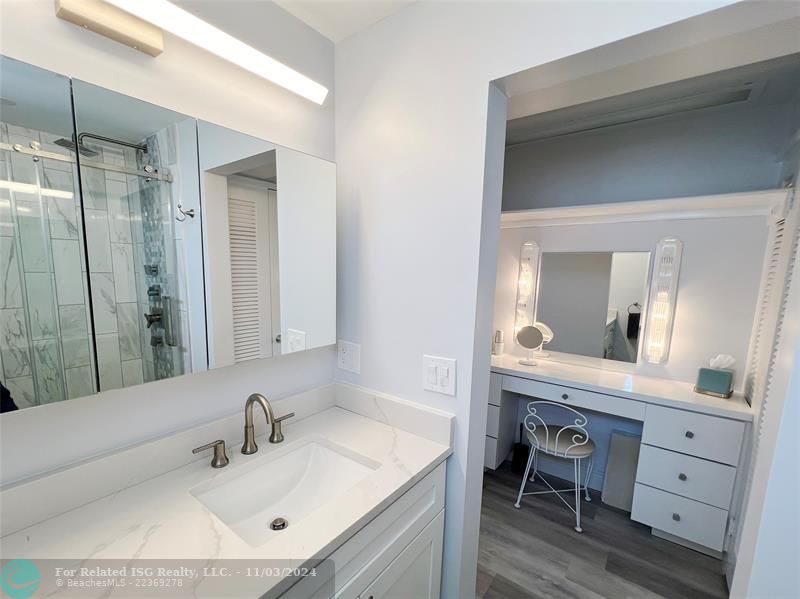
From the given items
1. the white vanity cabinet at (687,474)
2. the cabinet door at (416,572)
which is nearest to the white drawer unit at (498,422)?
the white vanity cabinet at (687,474)

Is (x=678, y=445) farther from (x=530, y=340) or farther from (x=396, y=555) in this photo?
(x=396, y=555)

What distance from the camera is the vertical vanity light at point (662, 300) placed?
80.7 inches

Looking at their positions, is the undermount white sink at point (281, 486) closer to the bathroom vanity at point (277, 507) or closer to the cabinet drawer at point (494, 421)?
the bathroom vanity at point (277, 507)

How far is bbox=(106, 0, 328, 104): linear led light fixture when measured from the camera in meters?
0.81

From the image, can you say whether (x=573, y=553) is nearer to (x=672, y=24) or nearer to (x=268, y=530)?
(x=268, y=530)

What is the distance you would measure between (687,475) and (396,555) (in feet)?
5.84

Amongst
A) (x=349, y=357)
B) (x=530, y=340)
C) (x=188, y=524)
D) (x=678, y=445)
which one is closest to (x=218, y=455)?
(x=188, y=524)

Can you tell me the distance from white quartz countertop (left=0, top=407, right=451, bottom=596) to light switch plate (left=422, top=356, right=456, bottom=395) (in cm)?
22

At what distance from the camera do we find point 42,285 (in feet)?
2.47

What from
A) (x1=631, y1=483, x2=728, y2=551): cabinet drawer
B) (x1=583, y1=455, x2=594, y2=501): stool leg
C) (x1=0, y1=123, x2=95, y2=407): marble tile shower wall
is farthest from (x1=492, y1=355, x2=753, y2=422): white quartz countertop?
(x1=0, y1=123, x2=95, y2=407): marble tile shower wall

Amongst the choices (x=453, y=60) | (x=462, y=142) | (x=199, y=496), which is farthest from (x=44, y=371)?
(x=453, y=60)

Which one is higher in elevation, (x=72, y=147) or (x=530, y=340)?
(x=72, y=147)

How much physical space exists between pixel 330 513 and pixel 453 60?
141cm

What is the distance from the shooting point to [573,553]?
181 centimetres
